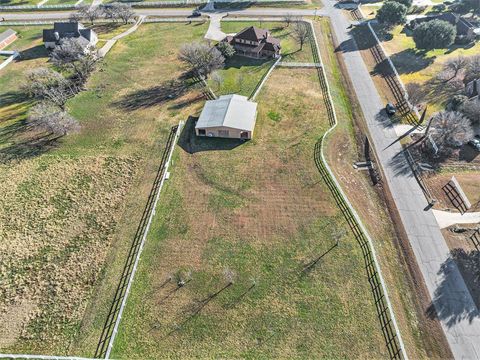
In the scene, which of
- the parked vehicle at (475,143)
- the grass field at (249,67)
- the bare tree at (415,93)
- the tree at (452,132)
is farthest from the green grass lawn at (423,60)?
the grass field at (249,67)

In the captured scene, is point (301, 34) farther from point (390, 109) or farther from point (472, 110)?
point (472, 110)

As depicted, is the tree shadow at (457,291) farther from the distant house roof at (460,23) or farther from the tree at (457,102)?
the distant house roof at (460,23)

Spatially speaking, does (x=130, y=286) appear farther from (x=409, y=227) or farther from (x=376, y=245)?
(x=409, y=227)

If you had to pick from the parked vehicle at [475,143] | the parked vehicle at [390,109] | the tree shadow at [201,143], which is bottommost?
the parked vehicle at [475,143]

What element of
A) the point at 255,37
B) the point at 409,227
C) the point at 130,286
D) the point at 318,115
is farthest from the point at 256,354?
the point at 255,37

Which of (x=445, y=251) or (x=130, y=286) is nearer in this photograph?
(x=130, y=286)
